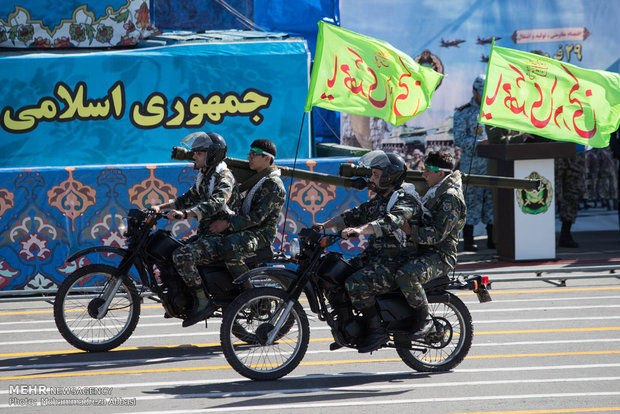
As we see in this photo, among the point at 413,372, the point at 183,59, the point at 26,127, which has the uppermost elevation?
the point at 183,59

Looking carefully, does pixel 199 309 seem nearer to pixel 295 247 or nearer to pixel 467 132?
pixel 295 247

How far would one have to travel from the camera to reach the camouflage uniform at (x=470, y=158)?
52.2 feet

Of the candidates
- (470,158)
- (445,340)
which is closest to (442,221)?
(445,340)

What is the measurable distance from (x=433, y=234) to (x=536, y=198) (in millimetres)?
6998

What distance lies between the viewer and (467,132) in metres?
15.9

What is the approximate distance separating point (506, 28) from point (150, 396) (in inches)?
454

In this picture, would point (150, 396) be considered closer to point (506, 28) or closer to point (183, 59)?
point (183, 59)

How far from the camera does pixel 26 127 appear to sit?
1454 centimetres

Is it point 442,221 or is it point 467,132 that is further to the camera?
point 467,132

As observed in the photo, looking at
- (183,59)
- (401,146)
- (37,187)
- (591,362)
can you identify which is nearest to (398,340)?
(591,362)

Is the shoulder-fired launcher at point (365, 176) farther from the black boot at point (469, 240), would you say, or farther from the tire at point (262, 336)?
the black boot at point (469, 240)

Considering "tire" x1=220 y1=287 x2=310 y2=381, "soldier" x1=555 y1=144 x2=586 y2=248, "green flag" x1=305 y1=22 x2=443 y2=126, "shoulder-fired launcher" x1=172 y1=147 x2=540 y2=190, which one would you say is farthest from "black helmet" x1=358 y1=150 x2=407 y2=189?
"soldier" x1=555 y1=144 x2=586 y2=248

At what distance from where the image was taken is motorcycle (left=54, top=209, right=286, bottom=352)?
899 centimetres

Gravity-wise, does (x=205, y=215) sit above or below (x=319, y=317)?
above
